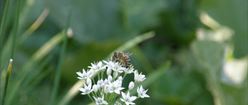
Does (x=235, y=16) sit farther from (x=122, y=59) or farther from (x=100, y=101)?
(x=100, y=101)

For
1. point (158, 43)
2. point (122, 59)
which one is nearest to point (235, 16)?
point (158, 43)

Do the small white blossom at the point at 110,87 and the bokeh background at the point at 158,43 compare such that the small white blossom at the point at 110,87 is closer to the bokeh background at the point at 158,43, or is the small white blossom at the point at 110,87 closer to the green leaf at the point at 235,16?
the bokeh background at the point at 158,43

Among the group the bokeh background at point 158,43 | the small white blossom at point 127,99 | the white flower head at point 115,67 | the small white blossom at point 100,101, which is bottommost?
the small white blossom at point 100,101

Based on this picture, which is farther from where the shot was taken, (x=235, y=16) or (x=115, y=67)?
(x=235, y=16)

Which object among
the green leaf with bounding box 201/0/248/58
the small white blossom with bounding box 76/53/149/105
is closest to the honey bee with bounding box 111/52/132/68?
the small white blossom with bounding box 76/53/149/105

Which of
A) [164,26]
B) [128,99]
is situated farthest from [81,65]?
[128,99]

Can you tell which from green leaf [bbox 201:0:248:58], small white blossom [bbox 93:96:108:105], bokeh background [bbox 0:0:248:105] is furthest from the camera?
green leaf [bbox 201:0:248:58]

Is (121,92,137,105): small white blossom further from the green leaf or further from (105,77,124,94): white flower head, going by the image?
the green leaf

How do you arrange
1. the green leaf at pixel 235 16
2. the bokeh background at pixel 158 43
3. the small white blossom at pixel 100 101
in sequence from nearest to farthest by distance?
the small white blossom at pixel 100 101 < the bokeh background at pixel 158 43 < the green leaf at pixel 235 16

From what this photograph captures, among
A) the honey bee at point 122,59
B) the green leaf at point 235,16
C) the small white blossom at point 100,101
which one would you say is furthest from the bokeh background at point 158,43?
the small white blossom at point 100,101
